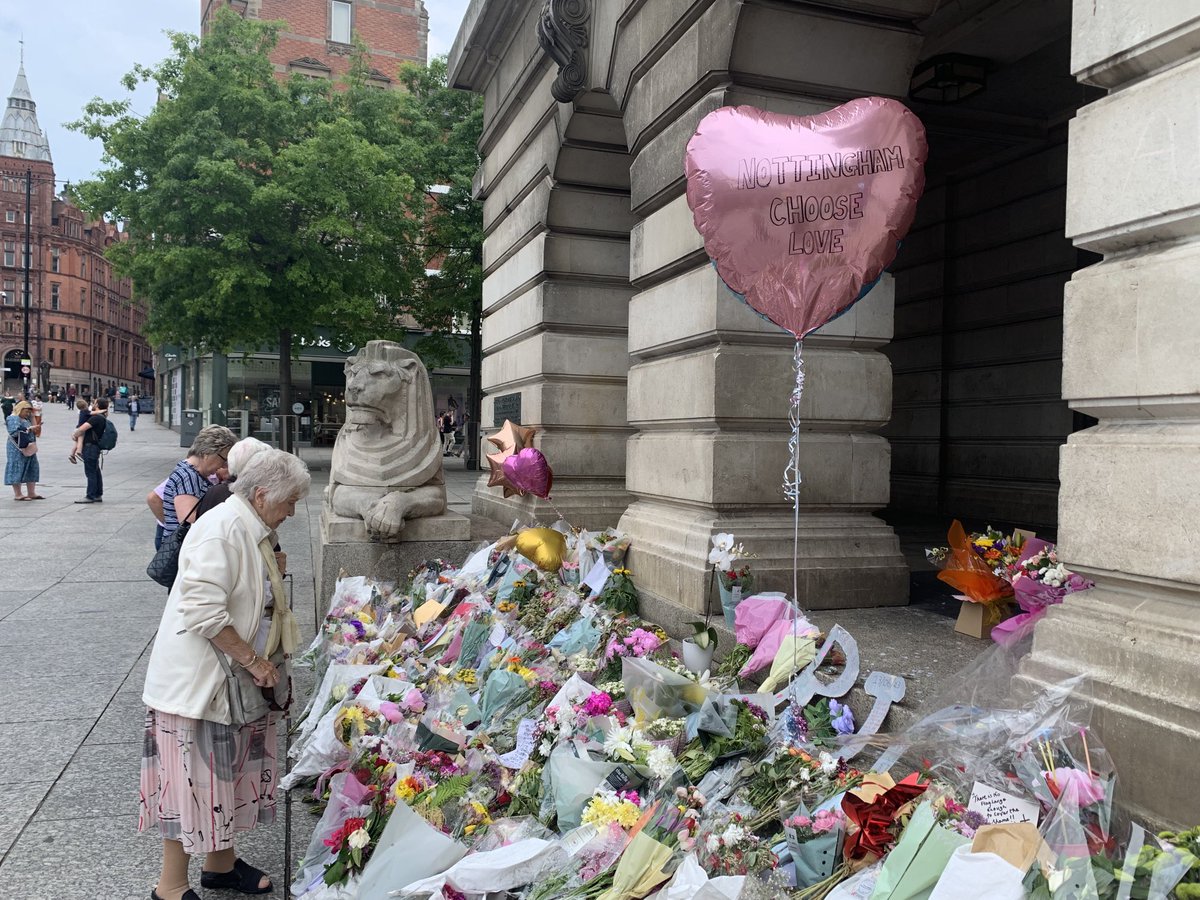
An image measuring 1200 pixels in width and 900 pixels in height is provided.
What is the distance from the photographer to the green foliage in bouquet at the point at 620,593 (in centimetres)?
608

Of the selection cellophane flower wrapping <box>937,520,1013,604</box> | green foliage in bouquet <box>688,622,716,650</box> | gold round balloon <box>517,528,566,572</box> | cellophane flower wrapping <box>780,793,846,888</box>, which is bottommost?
cellophane flower wrapping <box>780,793,846,888</box>

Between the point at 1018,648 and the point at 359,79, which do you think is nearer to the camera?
the point at 1018,648

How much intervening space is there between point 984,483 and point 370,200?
608 inches

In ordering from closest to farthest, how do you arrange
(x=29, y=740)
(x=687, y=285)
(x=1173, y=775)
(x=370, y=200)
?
(x=1173, y=775) < (x=29, y=740) < (x=687, y=285) < (x=370, y=200)

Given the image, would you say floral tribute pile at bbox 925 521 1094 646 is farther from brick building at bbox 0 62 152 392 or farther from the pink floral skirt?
brick building at bbox 0 62 152 392

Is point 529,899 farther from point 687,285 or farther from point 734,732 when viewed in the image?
point 687,285

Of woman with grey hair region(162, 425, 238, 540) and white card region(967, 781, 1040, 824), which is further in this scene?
woman with grey hair region(162, 425, 238, 540)

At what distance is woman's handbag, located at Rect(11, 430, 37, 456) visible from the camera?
15594 millimetres

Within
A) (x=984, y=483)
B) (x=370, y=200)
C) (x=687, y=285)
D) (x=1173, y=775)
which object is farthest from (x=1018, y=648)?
(x=370, y=200)

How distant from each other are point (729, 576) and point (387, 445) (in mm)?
3779

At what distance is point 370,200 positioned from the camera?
20750mm

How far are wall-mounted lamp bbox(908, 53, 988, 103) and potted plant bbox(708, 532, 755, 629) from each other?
19.4 feet

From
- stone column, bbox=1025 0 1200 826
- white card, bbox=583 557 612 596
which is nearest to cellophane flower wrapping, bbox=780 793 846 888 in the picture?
stone column, bbox=1025 0 1200 826

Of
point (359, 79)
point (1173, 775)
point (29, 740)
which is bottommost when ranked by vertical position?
point (29, 740)
